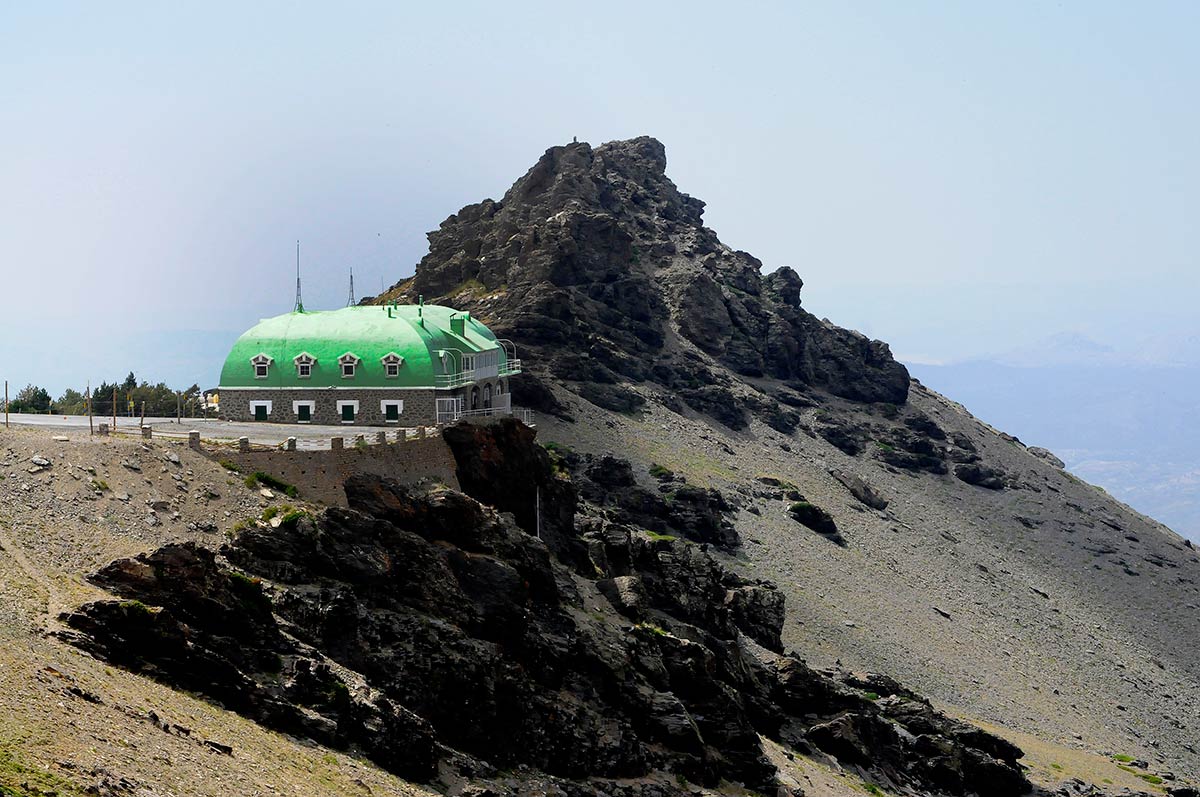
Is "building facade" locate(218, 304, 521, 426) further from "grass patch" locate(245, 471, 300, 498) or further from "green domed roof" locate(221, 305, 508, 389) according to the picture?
"grass patch" locate(245, 471, 300, 498)

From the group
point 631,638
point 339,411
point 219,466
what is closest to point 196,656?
point 219,466

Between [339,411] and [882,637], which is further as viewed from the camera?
[882,637]

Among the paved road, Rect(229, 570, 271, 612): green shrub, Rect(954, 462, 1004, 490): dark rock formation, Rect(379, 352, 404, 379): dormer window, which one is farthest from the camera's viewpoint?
Rect(954, 462, 1004, 490): dark rock formation

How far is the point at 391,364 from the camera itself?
7762 centimetres

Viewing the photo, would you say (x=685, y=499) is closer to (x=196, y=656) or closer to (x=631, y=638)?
(x=631, y=638)

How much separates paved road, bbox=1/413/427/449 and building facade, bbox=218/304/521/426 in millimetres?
1502

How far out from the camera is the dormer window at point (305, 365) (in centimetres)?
7831

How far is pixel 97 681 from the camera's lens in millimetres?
41719

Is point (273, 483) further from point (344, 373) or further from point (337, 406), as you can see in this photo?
point (344, 373)

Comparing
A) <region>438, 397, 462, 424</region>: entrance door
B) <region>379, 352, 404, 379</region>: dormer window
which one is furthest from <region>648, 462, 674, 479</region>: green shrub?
<region>379, 352, 404, 379</region>: dormer window

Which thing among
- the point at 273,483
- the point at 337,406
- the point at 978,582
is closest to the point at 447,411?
the point at 337,406

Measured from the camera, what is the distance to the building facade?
254ft

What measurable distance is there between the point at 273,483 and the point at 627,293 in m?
97.3

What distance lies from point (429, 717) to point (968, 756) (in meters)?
40.8
